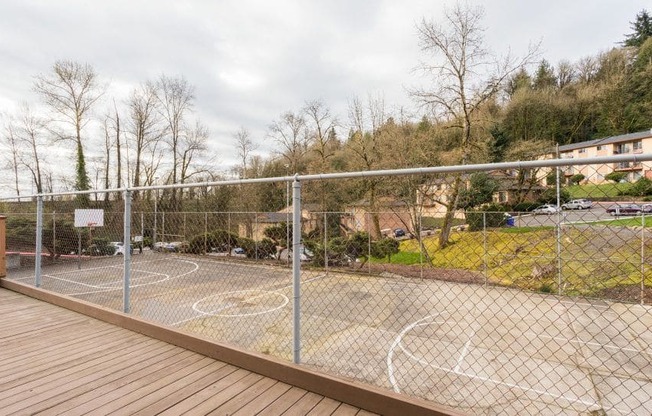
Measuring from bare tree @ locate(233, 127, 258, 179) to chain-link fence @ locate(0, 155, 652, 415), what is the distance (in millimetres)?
12943

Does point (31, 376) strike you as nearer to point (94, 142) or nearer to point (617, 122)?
point (94, 142)

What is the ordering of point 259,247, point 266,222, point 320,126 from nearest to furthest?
1. point 266,222
2. point 259,247
3. point 320,126

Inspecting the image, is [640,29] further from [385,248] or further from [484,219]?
[484,219]

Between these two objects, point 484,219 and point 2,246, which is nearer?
point 2,246

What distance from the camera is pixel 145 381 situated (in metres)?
2.19

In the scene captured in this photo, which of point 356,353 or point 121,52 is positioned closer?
point 356,353

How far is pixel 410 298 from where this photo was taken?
8.43 m

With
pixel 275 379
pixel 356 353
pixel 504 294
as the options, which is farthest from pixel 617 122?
pixel 275 379

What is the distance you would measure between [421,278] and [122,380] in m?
6.68

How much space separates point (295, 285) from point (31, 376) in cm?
203

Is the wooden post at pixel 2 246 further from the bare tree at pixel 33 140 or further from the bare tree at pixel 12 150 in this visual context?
the bare tree at pixel 12 150

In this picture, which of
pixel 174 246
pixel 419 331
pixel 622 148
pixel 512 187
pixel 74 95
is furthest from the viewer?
pixel 622 148

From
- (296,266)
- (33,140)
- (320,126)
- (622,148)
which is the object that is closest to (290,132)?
A: (320,126)

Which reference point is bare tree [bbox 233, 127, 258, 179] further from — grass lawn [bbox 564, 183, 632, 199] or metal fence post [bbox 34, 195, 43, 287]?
grass lawn [bbox 564, 183, 632, 199]
